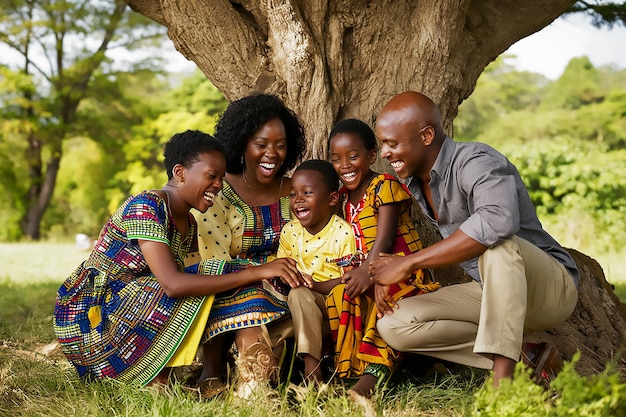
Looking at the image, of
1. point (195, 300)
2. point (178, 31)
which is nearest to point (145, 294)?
point (195, 300)

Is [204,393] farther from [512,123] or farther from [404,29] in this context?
[512,123]

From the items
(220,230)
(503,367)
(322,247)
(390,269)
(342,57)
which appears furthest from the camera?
(342,57)

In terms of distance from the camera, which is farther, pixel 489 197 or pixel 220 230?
pixel 220 230

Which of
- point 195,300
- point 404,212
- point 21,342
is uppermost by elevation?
point 404,212

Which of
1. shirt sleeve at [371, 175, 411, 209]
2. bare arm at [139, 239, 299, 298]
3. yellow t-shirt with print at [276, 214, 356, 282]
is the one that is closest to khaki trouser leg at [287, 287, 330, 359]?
bare arm at [139, 239, 299, 298]

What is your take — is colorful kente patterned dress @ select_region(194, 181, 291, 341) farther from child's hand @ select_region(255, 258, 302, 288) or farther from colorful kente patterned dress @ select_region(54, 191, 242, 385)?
colorful kente patterned dress @ select_region(54, 191, 242, 385)

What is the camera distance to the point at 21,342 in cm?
544

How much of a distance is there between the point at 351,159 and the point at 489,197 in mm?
1112

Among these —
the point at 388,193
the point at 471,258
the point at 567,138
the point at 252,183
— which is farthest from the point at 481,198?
the point at 567,138

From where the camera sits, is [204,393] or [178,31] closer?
[204,393]

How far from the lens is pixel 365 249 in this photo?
3.98 metres

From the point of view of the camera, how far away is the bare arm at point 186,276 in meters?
3.47

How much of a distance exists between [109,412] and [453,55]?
329cm

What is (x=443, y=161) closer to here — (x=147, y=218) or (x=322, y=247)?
(x=322, y=247)
